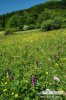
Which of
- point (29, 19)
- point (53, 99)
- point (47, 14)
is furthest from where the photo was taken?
point (29, 19)

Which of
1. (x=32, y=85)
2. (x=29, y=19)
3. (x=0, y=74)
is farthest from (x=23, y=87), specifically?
(x=29, y=19)

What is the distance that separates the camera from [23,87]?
878 cm

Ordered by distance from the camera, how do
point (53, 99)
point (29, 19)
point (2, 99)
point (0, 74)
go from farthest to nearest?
1. point (29, 19)
2. point (0, 74)
3. point (2, 99)
4. point (53, 99)

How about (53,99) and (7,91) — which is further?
(7,91)

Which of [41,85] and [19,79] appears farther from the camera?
[19,79]

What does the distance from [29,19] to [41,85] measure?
128199mm

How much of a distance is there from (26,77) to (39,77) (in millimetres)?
→ 417

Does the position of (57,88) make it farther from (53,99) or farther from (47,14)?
(47,14)

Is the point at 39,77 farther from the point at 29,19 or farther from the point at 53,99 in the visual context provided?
the point at 29,19

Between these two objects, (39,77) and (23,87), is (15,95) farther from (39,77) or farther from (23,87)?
(39,77)

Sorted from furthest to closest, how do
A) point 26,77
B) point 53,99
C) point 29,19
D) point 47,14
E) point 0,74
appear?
point 29,19, point 47,14, point 0,74, point 26,77, point 53,99

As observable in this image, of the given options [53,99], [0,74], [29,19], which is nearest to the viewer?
[53,99]

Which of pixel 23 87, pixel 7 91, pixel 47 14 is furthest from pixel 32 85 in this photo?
pixel 47 14

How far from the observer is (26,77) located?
379 inches
